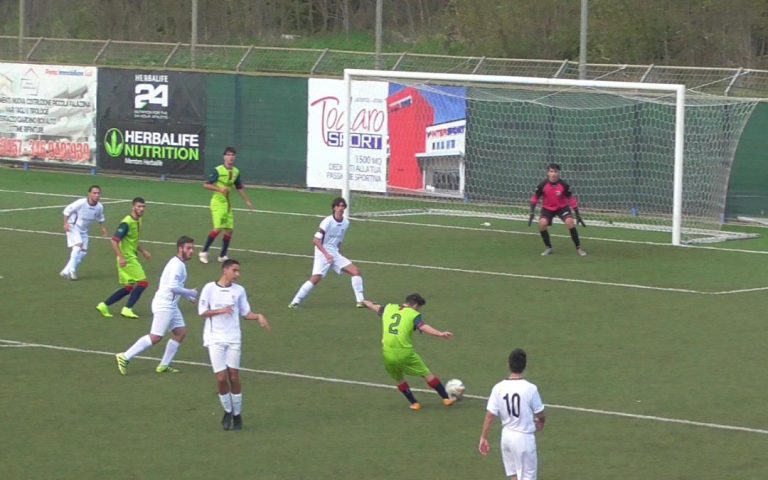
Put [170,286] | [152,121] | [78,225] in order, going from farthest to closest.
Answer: [152,121], [78,225], [170,286]

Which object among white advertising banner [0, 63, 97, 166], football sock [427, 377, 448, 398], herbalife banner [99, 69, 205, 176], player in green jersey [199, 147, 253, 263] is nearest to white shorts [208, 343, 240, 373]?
football sock [427, 377, 448, 398]

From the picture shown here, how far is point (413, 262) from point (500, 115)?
31.8ft

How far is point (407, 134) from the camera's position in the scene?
35.9 meters

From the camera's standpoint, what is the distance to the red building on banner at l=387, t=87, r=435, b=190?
35625mm

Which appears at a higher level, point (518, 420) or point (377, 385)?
point (518, 420)

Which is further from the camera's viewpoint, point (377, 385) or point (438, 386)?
point (377, 385)

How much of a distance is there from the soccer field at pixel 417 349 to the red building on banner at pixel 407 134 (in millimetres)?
4325

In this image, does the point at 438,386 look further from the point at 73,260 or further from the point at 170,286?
the point at 73,260

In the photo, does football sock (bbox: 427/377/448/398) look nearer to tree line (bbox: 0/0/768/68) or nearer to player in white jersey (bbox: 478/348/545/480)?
player in white jersey (bbox: 478/348/545/480)

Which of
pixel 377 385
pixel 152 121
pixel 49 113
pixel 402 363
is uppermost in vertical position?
pixel 49 113

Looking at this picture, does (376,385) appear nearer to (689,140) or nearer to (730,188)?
(689,140)

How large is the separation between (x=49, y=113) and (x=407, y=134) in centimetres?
1242

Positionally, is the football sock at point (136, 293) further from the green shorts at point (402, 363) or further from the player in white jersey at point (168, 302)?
the green shorts at point (402, 363)

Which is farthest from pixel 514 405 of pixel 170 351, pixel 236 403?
pixel 170 351
